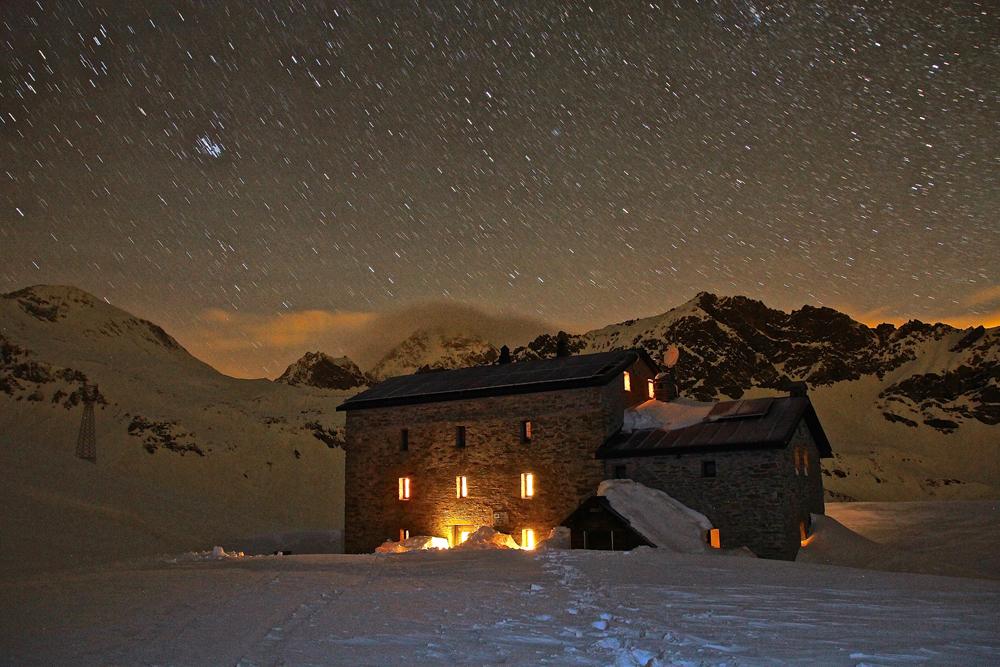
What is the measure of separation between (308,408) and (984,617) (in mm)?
96105

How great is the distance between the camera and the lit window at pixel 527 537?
1120 inches

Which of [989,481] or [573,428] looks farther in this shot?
Answer: [989,481]

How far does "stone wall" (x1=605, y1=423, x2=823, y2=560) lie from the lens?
24578 millimetres

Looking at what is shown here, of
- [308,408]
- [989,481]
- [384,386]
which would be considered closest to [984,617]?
[384,386]

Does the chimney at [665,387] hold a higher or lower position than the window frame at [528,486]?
higher

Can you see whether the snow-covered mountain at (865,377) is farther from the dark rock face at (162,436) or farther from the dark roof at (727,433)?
the dark roof at (727,433)

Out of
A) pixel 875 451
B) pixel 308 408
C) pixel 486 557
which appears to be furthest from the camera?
pixel 308 408

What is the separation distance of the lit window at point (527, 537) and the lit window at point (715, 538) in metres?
6.61

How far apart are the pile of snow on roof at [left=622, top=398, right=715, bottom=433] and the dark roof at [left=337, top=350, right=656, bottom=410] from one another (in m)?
1.83

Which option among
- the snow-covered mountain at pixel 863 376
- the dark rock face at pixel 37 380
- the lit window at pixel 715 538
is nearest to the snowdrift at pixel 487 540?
the lit window at pixel 715 538

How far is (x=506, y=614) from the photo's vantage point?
10.6m

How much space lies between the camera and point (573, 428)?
28891mm

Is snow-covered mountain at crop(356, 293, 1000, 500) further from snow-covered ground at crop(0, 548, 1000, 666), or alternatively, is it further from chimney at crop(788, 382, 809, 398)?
snow-covered ground at crop(0, 548, 1000, 666)

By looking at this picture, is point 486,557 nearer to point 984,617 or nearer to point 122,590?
point 122,590
